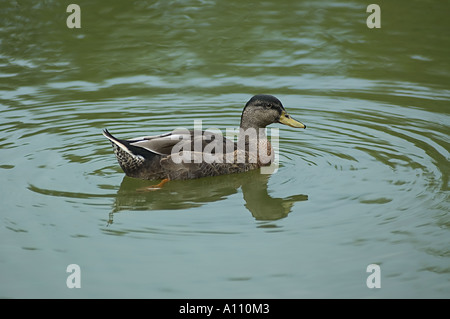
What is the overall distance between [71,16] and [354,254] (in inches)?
393

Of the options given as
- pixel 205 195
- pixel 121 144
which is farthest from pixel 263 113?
pixel 121 144

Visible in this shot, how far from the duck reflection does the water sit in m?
0.03

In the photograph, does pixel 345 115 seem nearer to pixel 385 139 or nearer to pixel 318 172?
pixel 385 139

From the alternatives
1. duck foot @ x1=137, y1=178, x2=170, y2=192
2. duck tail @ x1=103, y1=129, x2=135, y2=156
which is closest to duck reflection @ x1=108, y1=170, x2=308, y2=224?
duck foot @ x1=137, y1=178, x2=170, y2=192

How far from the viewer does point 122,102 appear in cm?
1124

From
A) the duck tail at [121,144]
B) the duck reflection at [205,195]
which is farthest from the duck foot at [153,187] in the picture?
the duck tail at [121,144]

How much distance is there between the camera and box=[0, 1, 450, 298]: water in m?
6.15

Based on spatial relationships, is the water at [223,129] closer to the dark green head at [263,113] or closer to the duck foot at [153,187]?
the duck foot at [153,187]

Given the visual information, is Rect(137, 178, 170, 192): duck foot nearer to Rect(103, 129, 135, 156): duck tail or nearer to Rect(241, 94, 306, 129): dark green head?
Rect(103, 129, 135, 156): duck tail

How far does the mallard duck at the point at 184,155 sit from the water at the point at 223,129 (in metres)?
0.15

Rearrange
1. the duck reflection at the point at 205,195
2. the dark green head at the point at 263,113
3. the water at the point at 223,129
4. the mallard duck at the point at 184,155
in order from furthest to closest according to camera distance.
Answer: the dark green head at the point at 263,113 → the mallard duck at the point at 184,155 → the duck reflection at the point at 205,195 → the water at the point at 223,129

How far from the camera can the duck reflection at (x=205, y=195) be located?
24.8 feet
